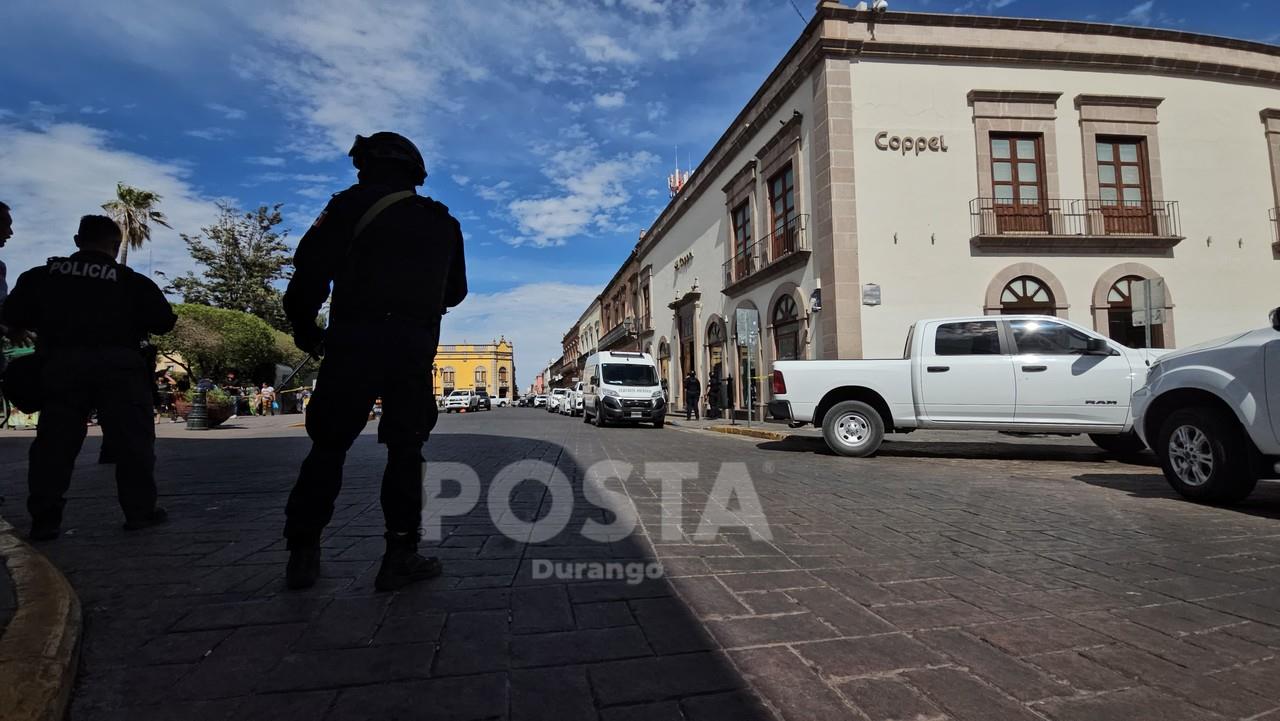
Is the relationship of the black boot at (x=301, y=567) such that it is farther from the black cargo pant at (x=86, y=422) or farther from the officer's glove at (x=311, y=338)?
the black cargo pant at (x=86, y=422)

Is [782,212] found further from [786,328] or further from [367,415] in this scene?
[367,415]

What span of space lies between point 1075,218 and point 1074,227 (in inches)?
9.0

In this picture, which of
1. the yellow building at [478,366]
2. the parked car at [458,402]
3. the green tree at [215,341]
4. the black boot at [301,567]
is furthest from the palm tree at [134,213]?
the yellow building at [478,366]

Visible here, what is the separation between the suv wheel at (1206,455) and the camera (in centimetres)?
457

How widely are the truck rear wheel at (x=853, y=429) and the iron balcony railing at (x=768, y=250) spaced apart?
7.99m

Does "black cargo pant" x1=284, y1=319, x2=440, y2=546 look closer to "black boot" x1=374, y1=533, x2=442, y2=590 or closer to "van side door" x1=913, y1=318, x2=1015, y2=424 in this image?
"black boot" x1=374, y1=533, x2=442, y2=590

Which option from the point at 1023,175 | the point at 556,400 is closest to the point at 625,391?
the point at 1023,175

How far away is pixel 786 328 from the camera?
17297mm


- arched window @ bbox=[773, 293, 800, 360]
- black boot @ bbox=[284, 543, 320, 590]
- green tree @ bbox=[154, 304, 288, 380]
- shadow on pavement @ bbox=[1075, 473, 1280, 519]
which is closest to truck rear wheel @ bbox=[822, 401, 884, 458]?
shadow on pavement @ bbox=[1075, 473, 1280, 519]

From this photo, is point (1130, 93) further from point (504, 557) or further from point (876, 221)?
point (504, 557)

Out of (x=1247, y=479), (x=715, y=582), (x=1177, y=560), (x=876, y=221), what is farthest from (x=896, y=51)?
(x=715, y=582)

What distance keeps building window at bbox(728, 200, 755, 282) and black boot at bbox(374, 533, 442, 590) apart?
57.8 ft

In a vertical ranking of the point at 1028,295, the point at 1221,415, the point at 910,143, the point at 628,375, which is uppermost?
the point at 910,143

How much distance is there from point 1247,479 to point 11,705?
6588 mm
